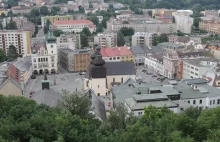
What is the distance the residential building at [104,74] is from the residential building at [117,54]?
12.0m

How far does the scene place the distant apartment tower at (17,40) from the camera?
57987mm

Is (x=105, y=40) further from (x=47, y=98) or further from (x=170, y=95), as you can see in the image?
(x=47, y=98)

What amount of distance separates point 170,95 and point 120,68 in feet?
35.6

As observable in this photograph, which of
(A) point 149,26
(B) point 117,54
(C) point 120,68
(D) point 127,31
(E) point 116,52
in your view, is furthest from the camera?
(A) point 149,26

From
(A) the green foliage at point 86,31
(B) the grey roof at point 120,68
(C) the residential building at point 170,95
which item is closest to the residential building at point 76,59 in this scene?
(B) the grey roof at point 120,68

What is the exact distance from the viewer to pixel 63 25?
3179 inches

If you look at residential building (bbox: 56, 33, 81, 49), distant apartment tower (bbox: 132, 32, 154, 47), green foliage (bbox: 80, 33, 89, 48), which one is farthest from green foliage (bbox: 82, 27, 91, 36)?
distant apartment tower (bbox: 132, 32, 154, 47)

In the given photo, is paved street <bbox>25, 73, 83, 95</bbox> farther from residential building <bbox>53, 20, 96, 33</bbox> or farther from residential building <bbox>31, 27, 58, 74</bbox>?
residential building <bbox>53, 20, 96, 33</bbox>

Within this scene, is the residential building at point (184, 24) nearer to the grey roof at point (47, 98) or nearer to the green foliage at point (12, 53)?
the green foliage at point (12, 53)

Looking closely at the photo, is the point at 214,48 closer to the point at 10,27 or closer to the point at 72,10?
the point at 10,27

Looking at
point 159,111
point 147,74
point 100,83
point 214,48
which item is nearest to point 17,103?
point 159,111

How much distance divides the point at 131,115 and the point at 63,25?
201ft

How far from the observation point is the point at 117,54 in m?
51.9

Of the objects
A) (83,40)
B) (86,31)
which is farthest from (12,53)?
(86,31)
